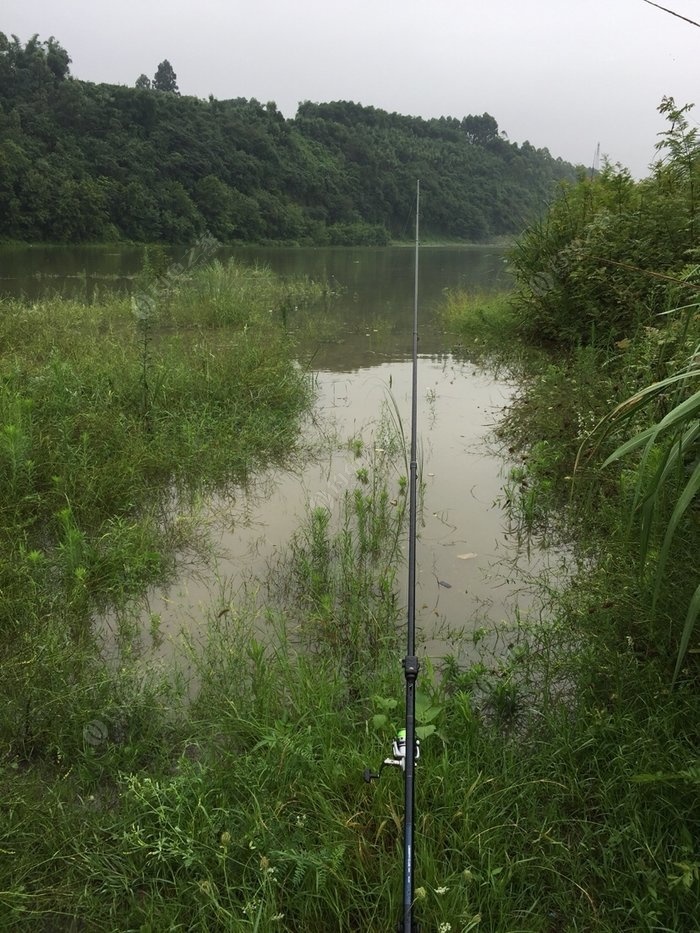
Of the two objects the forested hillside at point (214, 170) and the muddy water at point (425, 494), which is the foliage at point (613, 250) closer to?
the muddy water at point (425, 494)

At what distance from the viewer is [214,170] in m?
53.2

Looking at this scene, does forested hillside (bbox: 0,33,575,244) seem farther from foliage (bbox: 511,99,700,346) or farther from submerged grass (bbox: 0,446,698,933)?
submerged grass (bbox: 0,446,698,933)

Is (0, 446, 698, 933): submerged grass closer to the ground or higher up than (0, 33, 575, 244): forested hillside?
closer to the ground

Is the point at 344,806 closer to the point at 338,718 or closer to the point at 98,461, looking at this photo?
the point at 338,718

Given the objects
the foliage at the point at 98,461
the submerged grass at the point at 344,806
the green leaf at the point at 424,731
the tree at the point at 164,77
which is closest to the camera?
the submerged grass at the point at 344,806

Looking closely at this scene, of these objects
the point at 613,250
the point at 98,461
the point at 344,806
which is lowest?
the point at 344,806

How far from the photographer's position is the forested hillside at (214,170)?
134 feet

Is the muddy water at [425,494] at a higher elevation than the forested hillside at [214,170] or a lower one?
lower

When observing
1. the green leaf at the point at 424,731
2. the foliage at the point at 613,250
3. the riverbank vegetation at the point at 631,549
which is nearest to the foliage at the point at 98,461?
the green leaf at the point at 424,731

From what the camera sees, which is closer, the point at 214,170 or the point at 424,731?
the point at 424,731

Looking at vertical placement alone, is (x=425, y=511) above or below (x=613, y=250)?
below

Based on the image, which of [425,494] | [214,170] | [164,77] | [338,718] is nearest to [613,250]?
[425,494]

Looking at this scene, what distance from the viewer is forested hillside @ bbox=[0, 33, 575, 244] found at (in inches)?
1607

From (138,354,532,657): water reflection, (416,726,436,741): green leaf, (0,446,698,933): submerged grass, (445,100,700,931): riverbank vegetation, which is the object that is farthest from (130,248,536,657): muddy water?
(416,726,436,741): green leaf
